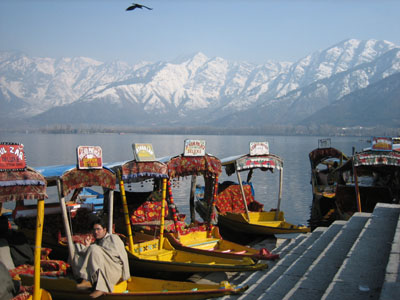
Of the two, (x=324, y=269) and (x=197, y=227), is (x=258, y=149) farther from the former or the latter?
(x=324, y=269)

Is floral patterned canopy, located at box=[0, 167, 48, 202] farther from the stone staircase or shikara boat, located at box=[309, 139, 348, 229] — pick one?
shikara boat, located at box=[309, 139, 348, 229]

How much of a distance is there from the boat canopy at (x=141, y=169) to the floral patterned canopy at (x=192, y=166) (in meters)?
0.62

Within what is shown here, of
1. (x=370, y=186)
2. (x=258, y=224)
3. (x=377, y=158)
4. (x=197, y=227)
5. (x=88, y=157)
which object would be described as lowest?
(x=258, y=224)

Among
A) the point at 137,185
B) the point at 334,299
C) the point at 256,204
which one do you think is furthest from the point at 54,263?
the point at 137,185

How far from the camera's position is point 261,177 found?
49844mm

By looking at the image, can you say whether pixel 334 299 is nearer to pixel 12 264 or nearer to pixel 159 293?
pixel 159 293

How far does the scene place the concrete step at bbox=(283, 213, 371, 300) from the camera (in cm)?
705

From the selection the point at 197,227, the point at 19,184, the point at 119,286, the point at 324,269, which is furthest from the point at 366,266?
the point at 197,227

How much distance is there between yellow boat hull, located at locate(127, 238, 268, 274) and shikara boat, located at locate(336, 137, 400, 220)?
741 centimetres

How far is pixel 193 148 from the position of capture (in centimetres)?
1395

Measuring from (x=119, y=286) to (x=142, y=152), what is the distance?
4.35 metres

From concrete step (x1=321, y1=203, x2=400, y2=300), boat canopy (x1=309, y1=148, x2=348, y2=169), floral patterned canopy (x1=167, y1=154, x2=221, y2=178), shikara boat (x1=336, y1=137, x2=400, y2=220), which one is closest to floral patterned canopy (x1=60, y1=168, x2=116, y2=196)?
floral patterned canopy (x1=167, y1=154, x2=221, y2=178)

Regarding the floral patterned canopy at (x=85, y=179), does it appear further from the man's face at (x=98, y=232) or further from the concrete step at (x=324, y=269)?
the concrete step at (x=324, y=269)

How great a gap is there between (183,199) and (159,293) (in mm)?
25119
